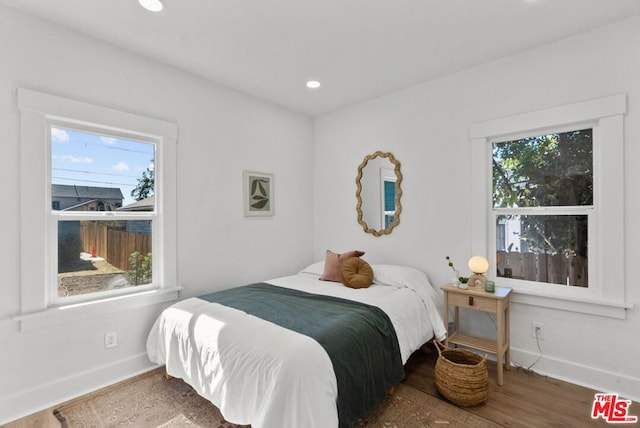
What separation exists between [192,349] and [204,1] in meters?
2.27

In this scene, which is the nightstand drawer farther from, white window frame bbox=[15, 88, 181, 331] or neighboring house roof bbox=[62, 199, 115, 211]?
neighboring house roof bbox=[62, 199, 115, 211]

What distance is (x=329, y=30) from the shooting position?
2.26m

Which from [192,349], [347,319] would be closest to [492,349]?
[347,319]

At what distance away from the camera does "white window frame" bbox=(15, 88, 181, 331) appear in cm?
205

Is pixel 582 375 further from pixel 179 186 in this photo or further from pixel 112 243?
pixel 112 243

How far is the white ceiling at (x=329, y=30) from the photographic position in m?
2.02

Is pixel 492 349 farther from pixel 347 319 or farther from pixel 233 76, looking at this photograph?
pixel 233 76

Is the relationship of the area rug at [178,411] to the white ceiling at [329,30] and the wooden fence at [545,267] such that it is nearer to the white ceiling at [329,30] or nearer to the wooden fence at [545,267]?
the wooden fence at [545,267]

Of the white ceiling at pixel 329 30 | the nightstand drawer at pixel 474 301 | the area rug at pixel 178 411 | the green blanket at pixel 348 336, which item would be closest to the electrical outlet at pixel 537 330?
the nightstand drawer at pixel 474 301

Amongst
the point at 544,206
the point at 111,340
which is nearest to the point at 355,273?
the point at 544,206

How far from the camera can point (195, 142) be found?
9.71 feet

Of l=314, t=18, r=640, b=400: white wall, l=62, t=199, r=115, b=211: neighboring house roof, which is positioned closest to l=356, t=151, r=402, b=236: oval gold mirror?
l=314, t=18, r=640, b=400: white wall

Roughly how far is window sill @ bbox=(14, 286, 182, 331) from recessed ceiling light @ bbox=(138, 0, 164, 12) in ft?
7.03

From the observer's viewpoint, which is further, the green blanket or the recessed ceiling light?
the recessed ceiling light
